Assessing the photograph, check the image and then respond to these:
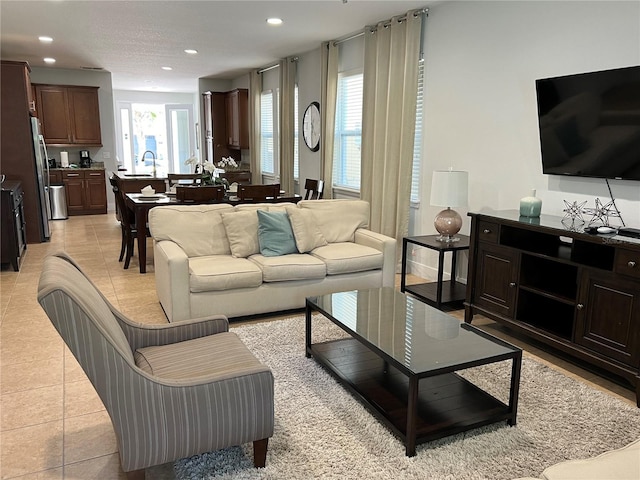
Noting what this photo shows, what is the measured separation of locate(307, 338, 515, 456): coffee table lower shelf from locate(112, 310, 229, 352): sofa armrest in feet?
2.49

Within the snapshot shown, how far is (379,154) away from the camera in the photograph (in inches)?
218

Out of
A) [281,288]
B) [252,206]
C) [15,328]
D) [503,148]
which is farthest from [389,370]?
[15,328]

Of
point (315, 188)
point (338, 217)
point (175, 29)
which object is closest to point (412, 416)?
point (338, 217)

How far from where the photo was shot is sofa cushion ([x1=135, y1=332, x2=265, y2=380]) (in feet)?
6.90

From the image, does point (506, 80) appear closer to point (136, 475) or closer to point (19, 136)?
point (136, 475)

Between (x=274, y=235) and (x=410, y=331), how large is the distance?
1763 mm

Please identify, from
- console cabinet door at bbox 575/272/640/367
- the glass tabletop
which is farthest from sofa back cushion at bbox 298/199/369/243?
console cabinet door at bbox 575/272/640/367

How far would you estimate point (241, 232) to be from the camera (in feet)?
13.5

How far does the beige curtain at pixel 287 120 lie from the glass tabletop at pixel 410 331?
4850 millimetres

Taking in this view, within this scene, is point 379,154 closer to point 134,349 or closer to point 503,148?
point 503,148

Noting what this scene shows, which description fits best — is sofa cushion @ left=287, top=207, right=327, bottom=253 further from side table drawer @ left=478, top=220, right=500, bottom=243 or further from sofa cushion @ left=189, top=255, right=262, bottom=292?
side table drawer @ left=478, top=220, right=500, bottom=243

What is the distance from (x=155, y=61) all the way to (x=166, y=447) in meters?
7.46

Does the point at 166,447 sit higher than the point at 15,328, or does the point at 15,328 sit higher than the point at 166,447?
the point at 166,447

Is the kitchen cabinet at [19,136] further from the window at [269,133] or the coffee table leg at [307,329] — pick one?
the coffee table leg at [307,329]
